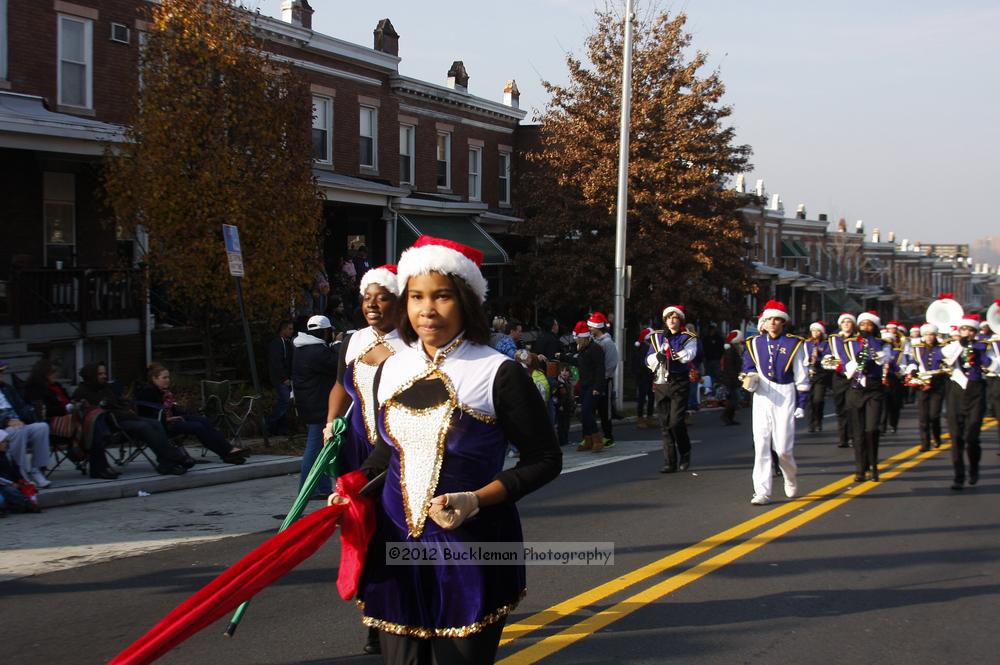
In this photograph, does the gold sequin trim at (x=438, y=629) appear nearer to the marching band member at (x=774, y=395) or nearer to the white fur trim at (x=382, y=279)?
the white fur trim at (x=382, y=279)

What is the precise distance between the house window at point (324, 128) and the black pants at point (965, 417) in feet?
60.9

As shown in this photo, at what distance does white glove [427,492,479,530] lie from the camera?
3295 millimetres

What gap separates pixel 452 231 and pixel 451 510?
25976 millimetres

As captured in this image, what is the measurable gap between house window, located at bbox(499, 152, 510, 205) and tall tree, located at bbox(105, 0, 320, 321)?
18101 millimetres

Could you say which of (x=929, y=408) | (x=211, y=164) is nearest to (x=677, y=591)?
(x=929, y=408)

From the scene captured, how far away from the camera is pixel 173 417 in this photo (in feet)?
41.3

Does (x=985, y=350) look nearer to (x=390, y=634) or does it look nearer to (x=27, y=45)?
(x=390, y=634)

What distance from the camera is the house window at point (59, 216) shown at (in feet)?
62.9

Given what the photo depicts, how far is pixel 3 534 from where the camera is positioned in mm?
9062

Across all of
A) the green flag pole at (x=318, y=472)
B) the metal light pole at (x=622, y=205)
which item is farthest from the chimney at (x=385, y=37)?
the green flag pole at (x=318, y=472)

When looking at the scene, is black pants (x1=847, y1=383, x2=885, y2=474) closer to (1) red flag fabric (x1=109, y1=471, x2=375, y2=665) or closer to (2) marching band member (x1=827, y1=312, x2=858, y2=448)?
(2) marching band member (x1=827, y1=312, x2=858, y2=448)

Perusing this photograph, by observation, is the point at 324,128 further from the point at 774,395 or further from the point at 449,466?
the point at 449,466

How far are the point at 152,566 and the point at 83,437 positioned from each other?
4216mm

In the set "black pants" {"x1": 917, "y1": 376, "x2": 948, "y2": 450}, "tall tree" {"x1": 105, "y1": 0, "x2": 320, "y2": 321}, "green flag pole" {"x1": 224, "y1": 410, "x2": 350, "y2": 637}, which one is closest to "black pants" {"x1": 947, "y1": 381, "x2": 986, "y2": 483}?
"black pants" {"x1": 917, "y1": 376, "x2": 948, "y2": 450}
